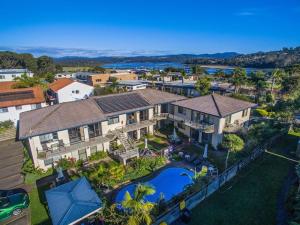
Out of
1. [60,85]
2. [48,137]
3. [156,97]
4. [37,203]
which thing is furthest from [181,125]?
[60,85]

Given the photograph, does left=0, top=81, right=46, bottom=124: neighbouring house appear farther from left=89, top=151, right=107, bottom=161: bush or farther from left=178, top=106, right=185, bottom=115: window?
left=178, top=106, right=185, bottom=115: window

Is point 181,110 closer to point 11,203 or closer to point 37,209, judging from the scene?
point 37,209

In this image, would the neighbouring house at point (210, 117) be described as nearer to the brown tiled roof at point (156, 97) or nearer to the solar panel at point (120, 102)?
the brown tiled roof at point (156, 97)

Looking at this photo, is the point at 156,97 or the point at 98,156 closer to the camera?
the point at 98,156

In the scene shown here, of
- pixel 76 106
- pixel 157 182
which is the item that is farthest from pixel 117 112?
pixel 157 182

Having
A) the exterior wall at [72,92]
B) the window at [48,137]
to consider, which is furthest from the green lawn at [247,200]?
the exterior wall at [72,92]

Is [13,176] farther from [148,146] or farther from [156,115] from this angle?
[156,115]
